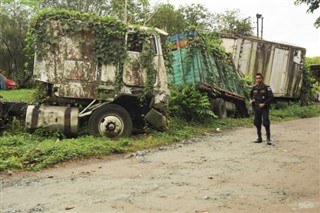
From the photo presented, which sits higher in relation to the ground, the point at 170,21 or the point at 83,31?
the point at 170,21

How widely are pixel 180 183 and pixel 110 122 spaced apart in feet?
12.5

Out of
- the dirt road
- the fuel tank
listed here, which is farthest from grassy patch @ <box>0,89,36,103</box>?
the dirt road

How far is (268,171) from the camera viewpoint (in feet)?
20.1

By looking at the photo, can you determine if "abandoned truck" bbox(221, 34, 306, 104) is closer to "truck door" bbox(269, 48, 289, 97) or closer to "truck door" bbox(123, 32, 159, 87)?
"truck door" bbox(269, 48, 289, 97)

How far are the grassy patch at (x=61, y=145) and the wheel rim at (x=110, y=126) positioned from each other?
0.32m

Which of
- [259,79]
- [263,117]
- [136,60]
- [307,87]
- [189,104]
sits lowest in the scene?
[263,117]

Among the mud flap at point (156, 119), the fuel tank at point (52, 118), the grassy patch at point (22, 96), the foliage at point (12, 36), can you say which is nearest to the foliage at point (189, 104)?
the mud flap at point (156, 119)

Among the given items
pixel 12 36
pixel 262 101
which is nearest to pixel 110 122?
pixel 262 101

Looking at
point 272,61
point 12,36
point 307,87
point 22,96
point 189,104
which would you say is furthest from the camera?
point 12,36

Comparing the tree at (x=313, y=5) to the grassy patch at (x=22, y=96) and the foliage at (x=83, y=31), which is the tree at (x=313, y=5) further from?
the grassy patch at (x=22, y=96)

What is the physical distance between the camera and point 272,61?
17234 millimetres

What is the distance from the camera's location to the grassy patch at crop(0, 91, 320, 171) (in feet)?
22.0

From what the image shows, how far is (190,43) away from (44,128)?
19.8 feet

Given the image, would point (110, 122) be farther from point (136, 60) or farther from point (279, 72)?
point (279, 72)
